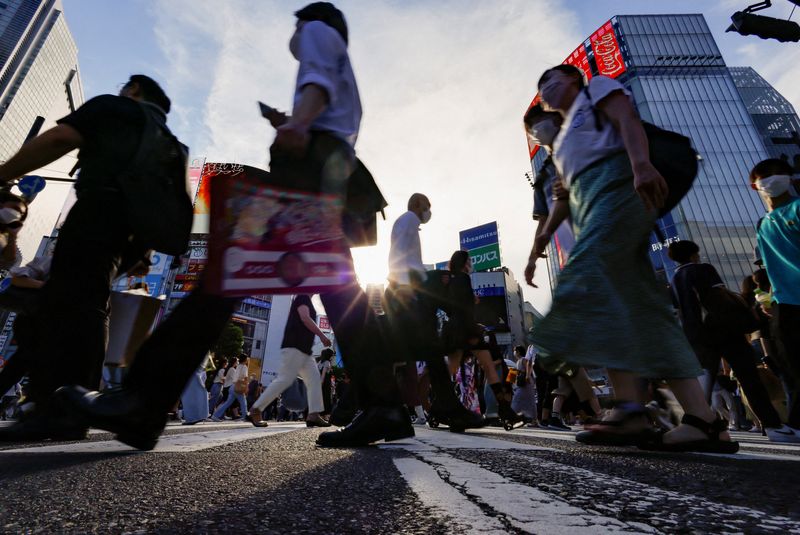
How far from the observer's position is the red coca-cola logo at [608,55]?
154 feet

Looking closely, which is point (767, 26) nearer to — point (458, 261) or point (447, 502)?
point (458, 261)

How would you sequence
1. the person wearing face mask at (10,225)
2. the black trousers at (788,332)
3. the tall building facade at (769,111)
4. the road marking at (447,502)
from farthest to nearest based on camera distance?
the tall building facade at (769,111) < the person wearing face mask at (10,225) < the black trousers at (788,332) < the road marking at (447,502)

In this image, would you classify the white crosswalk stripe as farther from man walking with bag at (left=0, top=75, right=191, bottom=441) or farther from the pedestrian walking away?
the pedestrian walking away

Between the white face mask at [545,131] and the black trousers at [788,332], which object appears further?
the black trousers at [788,332]

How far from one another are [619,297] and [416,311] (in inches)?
82.6

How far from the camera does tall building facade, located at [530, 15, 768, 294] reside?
47.2 meters

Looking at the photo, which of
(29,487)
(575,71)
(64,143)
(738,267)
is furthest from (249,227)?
(738,267)

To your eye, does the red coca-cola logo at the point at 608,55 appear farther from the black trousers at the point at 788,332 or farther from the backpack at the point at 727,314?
the black trousers at the point at 788,332

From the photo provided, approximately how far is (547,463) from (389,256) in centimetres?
279

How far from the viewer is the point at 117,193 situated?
5.90 ft

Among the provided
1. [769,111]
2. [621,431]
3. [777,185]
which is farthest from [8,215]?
[769,111]

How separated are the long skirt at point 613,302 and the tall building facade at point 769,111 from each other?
220 feet

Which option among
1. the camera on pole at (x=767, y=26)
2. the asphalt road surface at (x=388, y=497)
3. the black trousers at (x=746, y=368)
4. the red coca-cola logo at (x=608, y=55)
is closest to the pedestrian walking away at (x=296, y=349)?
the asphalt road surface at (x=388, y=497)

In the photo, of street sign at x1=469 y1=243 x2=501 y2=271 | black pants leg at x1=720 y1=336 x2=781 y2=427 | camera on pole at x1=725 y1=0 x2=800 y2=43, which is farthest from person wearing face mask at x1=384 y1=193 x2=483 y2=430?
street sign at x1=469 y1=243 x2=501 y2=271
